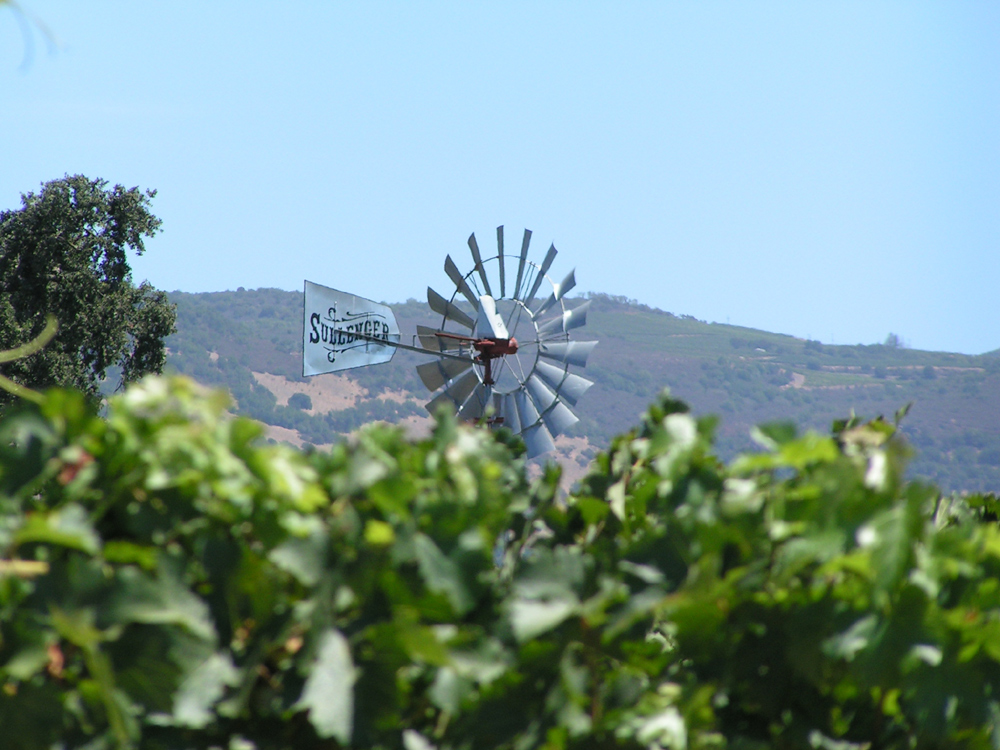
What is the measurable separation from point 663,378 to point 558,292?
78.1 metres

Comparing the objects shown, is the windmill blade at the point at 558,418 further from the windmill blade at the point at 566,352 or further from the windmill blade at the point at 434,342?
the windmill blade at the point at 434,342

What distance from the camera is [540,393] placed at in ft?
31.5

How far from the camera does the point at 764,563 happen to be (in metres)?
0.80

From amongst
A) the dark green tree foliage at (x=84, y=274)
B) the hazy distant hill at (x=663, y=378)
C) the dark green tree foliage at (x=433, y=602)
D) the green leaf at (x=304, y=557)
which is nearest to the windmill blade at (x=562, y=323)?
the dark green tree foliage at (x=433, y=602)

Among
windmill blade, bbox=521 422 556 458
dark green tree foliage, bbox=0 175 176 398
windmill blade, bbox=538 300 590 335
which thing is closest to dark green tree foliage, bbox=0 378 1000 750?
windmill blade, bbox=521 422 556 458

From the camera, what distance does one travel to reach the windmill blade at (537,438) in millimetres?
8797

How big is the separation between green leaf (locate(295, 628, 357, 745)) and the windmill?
8.36 metres

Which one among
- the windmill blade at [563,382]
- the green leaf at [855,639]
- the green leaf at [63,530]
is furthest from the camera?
the windmill blade at [563,382]

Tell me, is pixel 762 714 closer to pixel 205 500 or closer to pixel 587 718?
pixel 587 718

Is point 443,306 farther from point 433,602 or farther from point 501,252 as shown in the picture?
point 433,602

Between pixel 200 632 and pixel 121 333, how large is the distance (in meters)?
24.4

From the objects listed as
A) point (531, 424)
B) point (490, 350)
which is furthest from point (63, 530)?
point (490, 350)

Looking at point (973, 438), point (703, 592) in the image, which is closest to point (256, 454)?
point (703, 592)

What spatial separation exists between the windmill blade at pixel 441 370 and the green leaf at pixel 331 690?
8.88 meters
